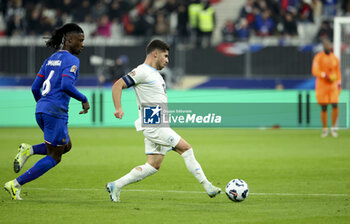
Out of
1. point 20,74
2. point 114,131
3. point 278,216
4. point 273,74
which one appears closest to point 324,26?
point 273,74

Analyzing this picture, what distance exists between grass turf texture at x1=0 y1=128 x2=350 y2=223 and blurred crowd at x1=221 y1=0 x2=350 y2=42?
6651 mm

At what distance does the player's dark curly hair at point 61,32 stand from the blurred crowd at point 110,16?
15.7 metres

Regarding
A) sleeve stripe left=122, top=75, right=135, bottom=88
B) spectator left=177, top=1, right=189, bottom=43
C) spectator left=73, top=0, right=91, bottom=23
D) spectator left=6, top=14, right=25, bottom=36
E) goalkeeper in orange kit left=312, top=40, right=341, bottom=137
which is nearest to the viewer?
sleeve stripe left=122, top=75, right=135, bottom=88

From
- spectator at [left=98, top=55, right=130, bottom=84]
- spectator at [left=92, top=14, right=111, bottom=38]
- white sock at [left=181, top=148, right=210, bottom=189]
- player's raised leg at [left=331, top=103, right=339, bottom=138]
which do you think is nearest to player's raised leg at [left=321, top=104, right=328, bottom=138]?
player's raised leg at [left=331, top=103, right=339, bottom=138]

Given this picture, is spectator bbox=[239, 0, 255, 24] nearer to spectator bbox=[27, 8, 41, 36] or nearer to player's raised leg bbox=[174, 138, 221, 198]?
spectator bbox=[27, 8, 41, 36]

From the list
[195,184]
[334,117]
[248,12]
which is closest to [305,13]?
[248,12]

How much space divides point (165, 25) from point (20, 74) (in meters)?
5.20

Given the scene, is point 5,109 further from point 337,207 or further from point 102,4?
point 337,207

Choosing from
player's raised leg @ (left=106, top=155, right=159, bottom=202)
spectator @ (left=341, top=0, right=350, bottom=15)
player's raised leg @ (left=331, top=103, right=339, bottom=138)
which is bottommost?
player's raised leg @ (left=331, top=103, right=339, bottom=138)

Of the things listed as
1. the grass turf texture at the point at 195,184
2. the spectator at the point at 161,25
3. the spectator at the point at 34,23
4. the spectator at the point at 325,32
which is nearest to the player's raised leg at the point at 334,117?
the grass turf texture at the point at 195,184

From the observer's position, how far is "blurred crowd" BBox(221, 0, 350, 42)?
24.3 m

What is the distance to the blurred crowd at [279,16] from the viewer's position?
2433cm

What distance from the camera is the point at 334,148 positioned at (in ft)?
52.0

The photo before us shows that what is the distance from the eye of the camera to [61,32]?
8.77 meters
